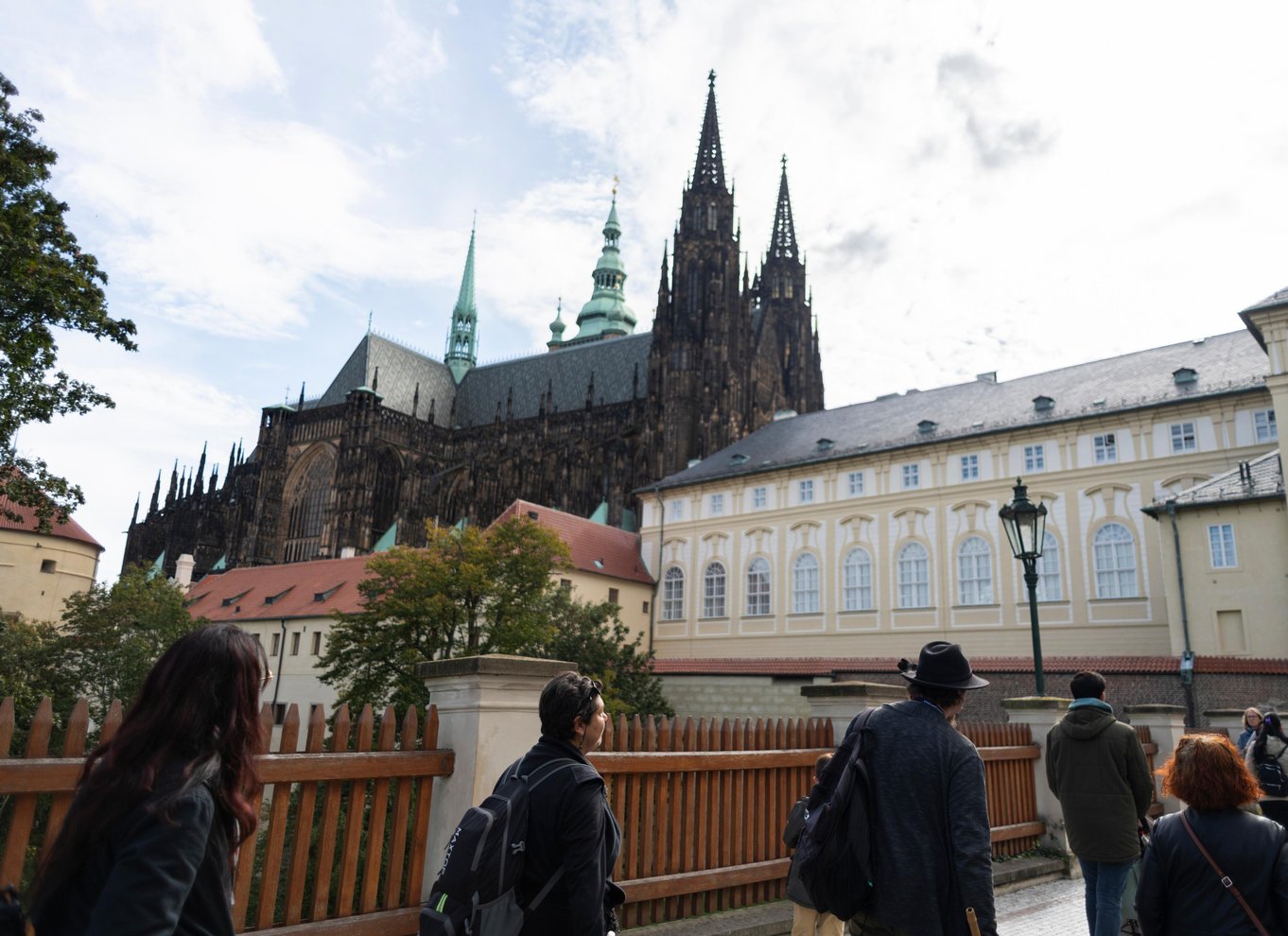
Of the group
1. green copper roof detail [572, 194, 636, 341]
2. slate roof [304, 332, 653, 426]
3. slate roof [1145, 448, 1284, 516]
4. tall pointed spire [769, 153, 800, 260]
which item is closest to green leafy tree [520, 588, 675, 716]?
slate roof [1145, 448, 1284, 516]

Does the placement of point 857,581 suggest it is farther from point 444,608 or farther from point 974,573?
point 444,608

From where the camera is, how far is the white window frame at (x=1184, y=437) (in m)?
29.5

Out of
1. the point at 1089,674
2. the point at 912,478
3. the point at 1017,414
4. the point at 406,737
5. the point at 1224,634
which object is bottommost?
the point at 406,737

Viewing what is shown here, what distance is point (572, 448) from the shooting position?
62.6m

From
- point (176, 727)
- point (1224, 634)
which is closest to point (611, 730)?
point (176, 727)

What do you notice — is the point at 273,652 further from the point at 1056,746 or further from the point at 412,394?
the point at 1056,746

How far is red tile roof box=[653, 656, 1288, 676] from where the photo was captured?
21234 millimetres

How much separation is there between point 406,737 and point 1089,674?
425 cm

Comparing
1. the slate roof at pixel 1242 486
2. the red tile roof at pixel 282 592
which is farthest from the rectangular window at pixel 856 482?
the red tile roof at pixel 282 592

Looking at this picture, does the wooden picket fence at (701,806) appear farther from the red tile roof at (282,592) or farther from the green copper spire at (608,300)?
the green copper spire at (608,300)

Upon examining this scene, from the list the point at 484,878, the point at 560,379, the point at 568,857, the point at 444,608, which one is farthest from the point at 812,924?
the point at 560,379

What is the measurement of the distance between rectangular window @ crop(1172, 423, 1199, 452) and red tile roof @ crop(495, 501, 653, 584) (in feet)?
69.6

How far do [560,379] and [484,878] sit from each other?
7005cm

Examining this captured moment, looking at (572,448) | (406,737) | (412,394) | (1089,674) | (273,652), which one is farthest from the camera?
(412,394)
